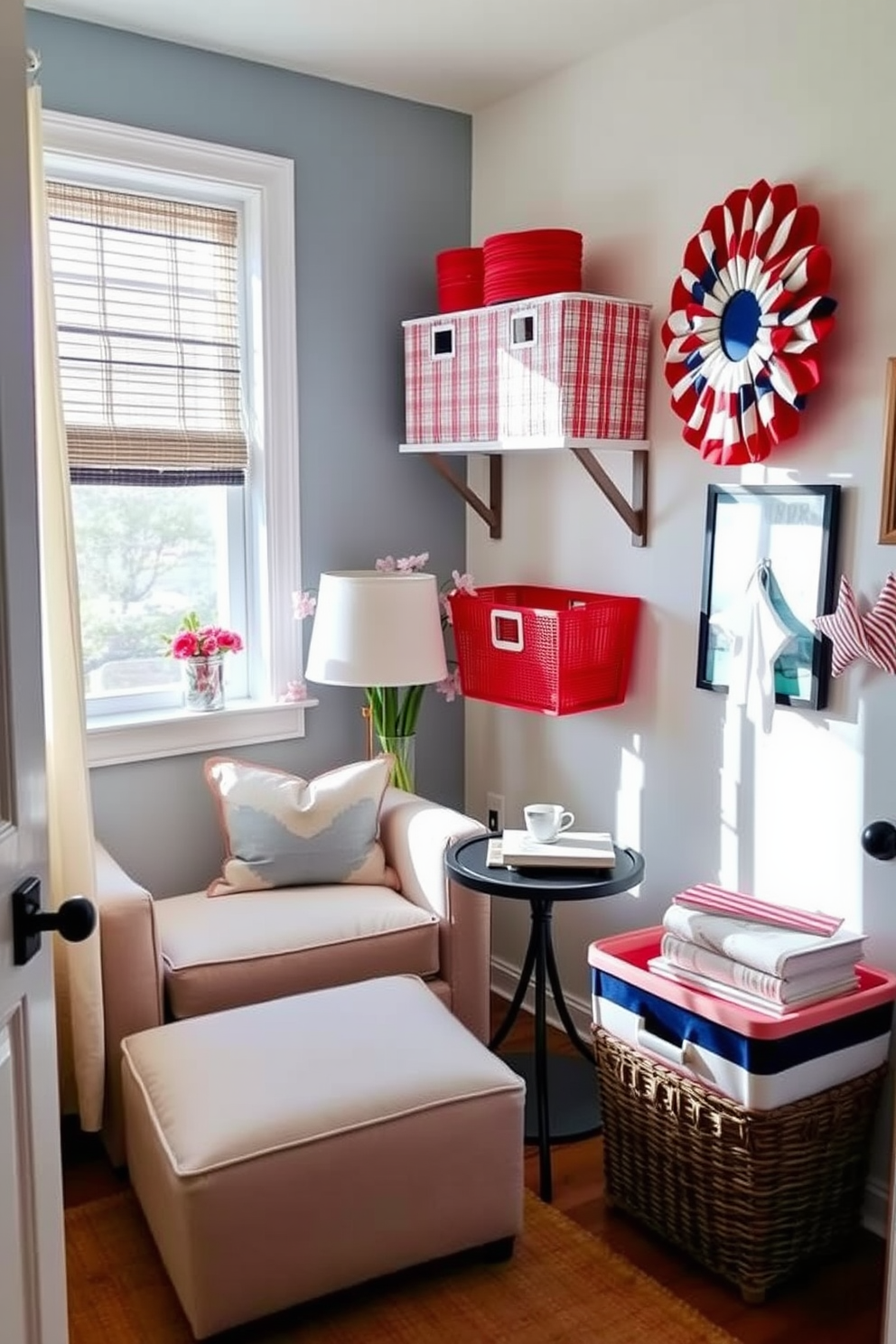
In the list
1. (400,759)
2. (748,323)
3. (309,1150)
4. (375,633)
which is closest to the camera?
(309,1150)

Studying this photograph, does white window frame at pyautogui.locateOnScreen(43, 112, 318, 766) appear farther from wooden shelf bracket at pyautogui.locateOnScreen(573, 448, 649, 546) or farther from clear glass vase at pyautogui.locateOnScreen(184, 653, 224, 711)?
wooden shelf bracket at pyautogui.locateOnScreen(573, 448, 649, 546)

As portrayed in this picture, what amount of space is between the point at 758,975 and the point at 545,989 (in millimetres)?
655

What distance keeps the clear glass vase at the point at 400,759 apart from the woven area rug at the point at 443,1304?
1.21 meters

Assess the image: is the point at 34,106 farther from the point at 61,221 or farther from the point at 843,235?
the point at 843,235

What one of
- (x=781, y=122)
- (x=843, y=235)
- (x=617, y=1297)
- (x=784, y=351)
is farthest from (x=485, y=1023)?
(x=781, y=122)

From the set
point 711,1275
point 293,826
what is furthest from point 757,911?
point 293,826

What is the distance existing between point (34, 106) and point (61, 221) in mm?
470

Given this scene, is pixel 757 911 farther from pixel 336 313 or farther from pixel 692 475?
pixel 336 313

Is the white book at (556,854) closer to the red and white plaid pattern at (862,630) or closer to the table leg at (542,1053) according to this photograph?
the table leg at (542,1053)

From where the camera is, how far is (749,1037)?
2.14m

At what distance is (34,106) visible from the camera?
2.44 metres

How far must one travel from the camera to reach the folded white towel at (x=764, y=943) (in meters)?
2.19

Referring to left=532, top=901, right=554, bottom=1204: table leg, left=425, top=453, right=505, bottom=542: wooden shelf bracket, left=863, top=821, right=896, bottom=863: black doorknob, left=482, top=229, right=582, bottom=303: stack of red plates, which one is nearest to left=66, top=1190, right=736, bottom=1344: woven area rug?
left=532, top=901, right=554, bottom=1204: table leg

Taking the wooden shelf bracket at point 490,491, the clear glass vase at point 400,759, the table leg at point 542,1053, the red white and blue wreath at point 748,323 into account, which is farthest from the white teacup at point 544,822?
the wooden shelf bracket at point 490,491
